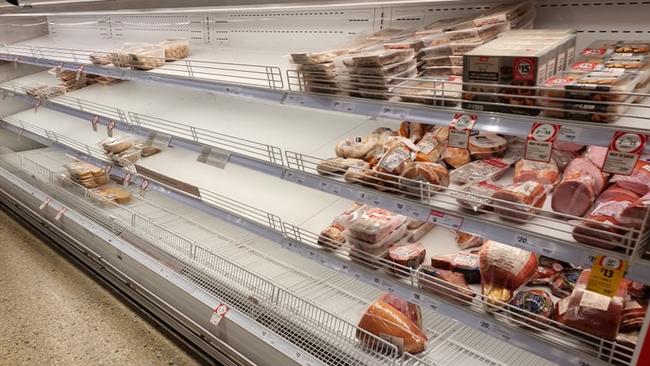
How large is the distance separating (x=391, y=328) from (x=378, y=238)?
0.28 meters

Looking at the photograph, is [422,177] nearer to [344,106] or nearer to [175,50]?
[344,106]

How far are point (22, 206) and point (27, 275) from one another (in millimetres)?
721

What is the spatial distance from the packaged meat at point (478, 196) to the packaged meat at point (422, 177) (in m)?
0.07

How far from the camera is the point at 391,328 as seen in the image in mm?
1472

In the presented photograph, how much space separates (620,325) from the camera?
1.07 meters

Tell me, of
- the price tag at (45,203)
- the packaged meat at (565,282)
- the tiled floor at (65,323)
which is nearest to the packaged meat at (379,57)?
the packaged meat at (565,282)

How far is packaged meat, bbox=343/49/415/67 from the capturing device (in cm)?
128

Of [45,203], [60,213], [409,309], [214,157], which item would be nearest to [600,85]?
[409,309]

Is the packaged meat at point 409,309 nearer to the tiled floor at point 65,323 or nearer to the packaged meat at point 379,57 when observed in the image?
the packaged meat at point 379,57

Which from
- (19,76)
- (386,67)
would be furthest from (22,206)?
(386,67)

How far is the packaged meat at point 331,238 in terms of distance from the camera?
1.56 metres

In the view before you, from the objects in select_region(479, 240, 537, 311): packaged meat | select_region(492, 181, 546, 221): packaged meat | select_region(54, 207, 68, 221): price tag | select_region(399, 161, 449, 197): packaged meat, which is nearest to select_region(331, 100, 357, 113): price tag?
select_region(399, 161, 449, 197): packaged meat

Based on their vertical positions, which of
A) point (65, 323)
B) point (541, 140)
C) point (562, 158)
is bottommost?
point (65, 323)

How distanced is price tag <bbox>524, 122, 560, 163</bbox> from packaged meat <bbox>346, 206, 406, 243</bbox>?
624 mm
